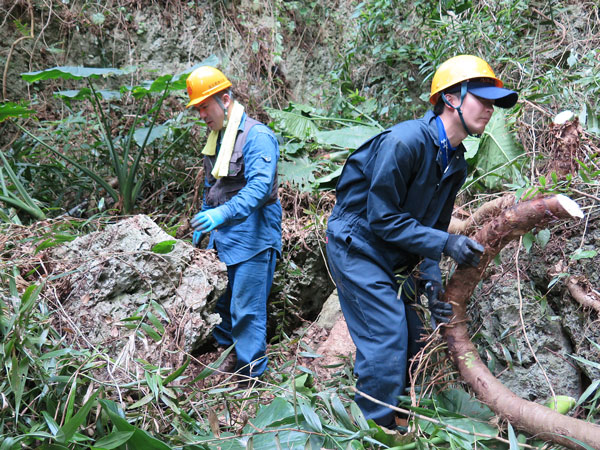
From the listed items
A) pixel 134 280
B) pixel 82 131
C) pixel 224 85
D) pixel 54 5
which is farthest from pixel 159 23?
pixel 134 280

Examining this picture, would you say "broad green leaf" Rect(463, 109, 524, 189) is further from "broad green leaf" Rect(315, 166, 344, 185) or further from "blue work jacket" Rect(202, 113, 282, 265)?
"blue work jacket" Rect(202, 113, 282, 265)

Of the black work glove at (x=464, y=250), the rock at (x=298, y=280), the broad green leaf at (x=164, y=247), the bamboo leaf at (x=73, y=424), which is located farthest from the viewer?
the rock at (x=298, y=280)

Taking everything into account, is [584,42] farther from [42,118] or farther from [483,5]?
[42,118]

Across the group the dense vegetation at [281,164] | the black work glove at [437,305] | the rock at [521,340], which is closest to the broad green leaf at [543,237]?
the dense vegetation at [281,164]

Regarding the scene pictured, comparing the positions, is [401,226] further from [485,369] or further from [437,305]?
[485,369]

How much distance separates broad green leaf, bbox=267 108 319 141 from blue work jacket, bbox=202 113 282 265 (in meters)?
1.65

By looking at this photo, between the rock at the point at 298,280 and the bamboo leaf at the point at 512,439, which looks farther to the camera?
the rock at the point at 298,280

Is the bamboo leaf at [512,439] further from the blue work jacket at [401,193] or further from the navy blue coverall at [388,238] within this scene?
the blue work jacket at [401,193]

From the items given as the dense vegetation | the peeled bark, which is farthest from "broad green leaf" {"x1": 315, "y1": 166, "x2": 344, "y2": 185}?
the peeled bark

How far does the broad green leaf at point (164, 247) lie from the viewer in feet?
10.3

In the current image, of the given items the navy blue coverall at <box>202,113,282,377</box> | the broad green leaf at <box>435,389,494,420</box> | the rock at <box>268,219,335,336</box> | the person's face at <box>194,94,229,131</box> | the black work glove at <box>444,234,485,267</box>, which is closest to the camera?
the black work glove at <box>444,234,485,267</box>

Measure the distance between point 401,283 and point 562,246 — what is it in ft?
3.32

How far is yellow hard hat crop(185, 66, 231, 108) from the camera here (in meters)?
3.48

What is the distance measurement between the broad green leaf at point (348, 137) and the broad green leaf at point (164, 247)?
202cm
